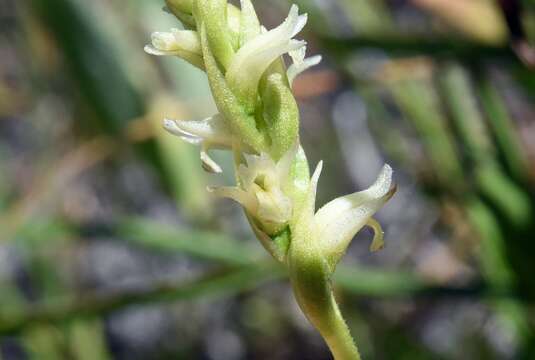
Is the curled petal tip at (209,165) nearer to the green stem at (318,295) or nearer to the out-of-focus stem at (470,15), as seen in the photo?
the green stem at (318,295)

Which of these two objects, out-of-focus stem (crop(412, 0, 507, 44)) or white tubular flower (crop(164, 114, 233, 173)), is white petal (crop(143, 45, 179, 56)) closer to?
white tubular flower (crop(164, 114, 233, 173))

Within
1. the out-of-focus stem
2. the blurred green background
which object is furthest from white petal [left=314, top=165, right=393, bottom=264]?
the out-of-focus stem

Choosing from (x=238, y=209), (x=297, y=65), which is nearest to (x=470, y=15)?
(x=297, y=65)

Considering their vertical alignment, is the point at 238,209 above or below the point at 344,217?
below

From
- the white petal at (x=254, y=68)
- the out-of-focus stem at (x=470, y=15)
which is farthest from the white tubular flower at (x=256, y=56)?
the out-of-focus stem at (x=470, y=15)

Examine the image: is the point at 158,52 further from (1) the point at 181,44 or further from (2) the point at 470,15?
(2) the point at 470,15
